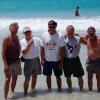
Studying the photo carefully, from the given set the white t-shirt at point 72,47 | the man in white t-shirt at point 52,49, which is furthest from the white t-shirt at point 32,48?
the white t-shirt at point 72,47

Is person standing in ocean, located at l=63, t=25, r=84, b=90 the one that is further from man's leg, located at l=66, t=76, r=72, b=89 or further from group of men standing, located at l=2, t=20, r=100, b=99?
man's leg, located at l=66, t=76, r=72, b=89

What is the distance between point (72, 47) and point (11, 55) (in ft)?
4.53

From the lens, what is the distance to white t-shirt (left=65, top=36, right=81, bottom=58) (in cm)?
868

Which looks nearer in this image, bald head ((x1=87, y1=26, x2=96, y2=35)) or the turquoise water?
bald head ((x1=87, y1=26, x2=96, y2=35))

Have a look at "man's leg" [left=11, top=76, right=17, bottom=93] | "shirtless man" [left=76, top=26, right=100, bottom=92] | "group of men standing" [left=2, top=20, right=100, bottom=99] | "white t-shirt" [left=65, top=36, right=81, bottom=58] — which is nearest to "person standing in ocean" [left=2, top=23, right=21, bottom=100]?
"group of men standing" [left=2, top=20, right=100, bottom=99]

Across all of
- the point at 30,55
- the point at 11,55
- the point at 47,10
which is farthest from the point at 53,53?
Result: the point at 47,10

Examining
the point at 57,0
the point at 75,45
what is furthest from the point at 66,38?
the point at 57,0

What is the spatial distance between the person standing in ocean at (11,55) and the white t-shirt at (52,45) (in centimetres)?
64

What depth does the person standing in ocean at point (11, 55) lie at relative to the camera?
26.9 feet

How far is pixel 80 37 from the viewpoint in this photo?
8.83m

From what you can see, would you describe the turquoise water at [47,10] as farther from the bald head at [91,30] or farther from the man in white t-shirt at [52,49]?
the bald head at [91,30]

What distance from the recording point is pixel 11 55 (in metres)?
8.33

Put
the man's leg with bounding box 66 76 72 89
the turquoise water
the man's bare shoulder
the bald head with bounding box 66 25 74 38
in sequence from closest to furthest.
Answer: the man's bare shoulder
the bald head with bounding box 66 25 74 38
the man's leg with bounding box 66 76 72 89
the turquoise water

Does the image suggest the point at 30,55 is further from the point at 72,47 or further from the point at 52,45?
the point at 72,47
